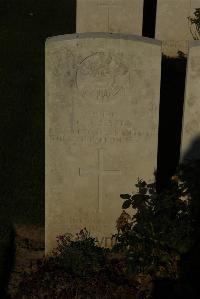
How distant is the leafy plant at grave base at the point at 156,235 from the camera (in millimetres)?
4680

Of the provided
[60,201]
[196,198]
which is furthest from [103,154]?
[196,198]

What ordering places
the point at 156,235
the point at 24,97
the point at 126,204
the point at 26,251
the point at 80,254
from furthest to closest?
the point at 24,97
the point at 26,251
the point at 80,254
the point at 126,204
the point at 156,235

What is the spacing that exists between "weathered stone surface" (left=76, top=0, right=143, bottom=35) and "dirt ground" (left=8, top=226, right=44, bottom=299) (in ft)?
12.1

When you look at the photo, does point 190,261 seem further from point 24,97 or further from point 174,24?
point 174,24

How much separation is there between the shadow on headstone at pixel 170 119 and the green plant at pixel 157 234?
119cm

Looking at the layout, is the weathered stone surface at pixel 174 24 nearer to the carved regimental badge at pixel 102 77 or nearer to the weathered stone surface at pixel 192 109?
the weathered stone surface at pixel 192 109

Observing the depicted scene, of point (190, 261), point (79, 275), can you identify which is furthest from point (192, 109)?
point (79, 275)

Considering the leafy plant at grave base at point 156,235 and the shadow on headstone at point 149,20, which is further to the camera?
the shadow on headstone at point 149,20

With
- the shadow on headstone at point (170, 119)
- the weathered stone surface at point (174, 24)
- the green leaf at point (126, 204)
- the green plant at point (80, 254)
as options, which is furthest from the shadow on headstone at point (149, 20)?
the green leaf at point (126, 204)

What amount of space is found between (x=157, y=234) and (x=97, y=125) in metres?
1.05

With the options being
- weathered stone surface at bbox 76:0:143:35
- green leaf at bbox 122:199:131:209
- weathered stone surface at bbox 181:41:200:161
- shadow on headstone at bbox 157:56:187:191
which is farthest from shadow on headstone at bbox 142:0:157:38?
green leaf at bbox 122:199:131:209

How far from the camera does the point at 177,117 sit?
7359 mm

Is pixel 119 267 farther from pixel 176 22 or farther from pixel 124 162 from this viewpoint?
pixel 176 22

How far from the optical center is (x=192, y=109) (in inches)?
197
